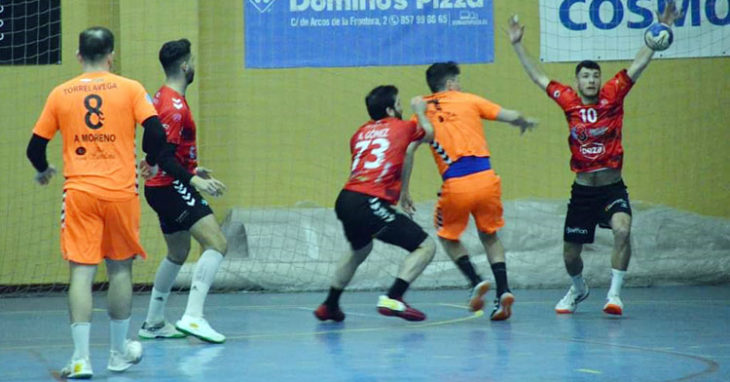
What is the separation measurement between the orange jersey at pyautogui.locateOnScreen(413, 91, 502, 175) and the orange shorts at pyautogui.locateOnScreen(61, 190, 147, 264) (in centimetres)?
353

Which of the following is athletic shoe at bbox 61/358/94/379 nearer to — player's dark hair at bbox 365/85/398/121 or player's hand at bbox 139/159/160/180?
player's hand at bbox 139/159/160/180

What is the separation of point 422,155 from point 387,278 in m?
1.85

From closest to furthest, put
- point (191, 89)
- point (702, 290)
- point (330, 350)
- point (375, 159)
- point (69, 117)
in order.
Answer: point (69, 117), point (330, 350), point (375, 159), point (702, 290), point (191, 89)

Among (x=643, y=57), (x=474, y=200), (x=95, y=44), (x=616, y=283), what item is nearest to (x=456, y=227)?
(x=474, y=200)

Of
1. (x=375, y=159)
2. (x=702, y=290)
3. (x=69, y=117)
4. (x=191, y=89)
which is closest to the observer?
(x=69, y=117)

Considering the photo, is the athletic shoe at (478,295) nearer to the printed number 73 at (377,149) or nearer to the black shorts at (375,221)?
the black shorts at (375,221)

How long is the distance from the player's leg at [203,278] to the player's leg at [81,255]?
151 cm

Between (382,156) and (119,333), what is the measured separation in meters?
3.02

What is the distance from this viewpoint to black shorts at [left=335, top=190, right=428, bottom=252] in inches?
366

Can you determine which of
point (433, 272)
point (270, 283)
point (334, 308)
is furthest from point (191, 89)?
point (334, 308)

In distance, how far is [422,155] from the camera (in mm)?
14023

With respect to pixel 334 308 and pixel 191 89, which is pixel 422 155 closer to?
pixel 191 89

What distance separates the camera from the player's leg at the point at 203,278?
8.30 m

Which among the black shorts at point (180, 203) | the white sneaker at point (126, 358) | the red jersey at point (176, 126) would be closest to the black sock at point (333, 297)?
the black shorts at point (180, 203)
